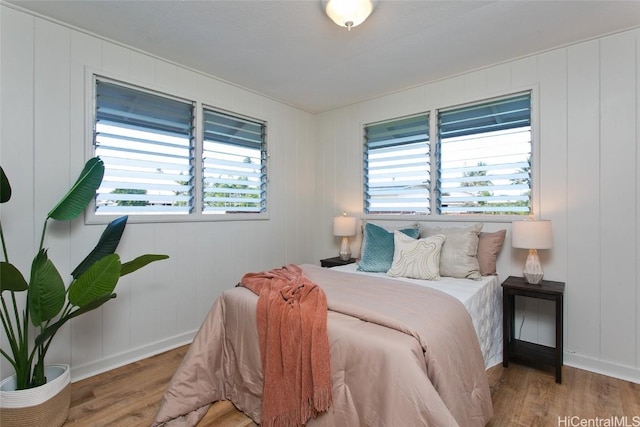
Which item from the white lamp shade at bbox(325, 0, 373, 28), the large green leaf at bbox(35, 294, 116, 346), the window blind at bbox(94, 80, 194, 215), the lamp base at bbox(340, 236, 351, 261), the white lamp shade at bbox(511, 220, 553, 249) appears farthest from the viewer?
the lamp base at bbox(340, 236, 351, 261)

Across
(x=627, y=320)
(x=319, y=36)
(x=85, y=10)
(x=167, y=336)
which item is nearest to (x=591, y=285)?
(x=627, y=320)

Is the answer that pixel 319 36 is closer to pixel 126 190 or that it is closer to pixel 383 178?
pixel 383 178

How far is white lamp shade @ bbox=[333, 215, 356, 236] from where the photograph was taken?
3512 mm

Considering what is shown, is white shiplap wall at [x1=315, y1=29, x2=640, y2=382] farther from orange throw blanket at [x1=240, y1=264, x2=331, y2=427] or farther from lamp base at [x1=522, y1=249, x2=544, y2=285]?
orange throw blanket at [x1=240, y1=264, x2=331, y2=427]

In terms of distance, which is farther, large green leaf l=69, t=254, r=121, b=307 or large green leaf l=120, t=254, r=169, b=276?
large green leaf l=120, t=254, r=169, b=276

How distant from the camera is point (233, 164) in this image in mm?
3270

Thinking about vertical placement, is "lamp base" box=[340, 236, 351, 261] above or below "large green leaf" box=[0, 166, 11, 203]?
below

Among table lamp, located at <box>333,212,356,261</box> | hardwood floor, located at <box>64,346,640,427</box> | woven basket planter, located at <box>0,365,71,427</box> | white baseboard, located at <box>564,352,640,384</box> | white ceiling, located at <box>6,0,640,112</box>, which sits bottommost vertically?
hardwood floor, located at <box>64,346,640,427</box>

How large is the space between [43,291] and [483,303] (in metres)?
2.72

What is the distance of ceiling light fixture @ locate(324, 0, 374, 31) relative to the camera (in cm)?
182

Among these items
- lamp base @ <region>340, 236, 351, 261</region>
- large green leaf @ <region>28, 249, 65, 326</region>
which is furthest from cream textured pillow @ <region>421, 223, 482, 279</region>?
large green leaf @ <region>28, 249, 65, 326</region>

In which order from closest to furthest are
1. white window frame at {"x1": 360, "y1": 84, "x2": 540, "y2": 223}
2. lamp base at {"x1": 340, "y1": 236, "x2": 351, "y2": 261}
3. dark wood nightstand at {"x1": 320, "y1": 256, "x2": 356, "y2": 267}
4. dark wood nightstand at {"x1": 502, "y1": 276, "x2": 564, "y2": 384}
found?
dark wood nightstand at {"x1": 502, "y1": 276, "x2": 564, "y2": 384} → white window frame at {"x1": 360, "y1": 84, "x2": 540, "y2": 223} → dark wood nightstand at {"x1": 320, "y1": 256, "x2": 356, "y2": 267} → lamp base at {"x1": 340, "y1": 236, "x2": 351, "y2": 261}

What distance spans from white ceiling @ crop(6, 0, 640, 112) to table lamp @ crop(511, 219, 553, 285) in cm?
143

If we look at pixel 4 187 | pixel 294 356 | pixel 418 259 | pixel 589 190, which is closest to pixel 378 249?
pixel 418 259
